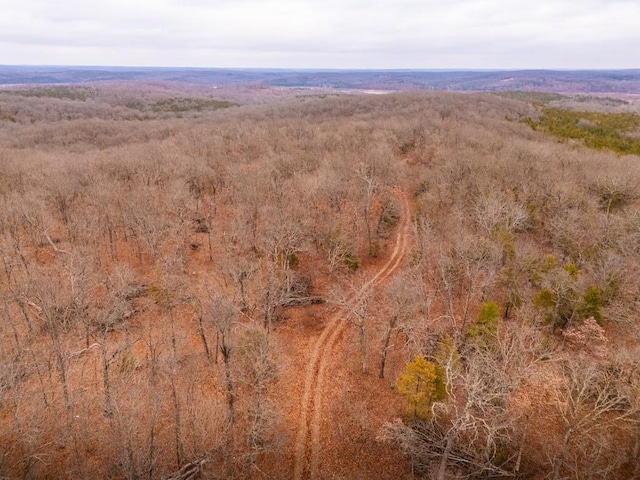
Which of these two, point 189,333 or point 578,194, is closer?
point 189,333

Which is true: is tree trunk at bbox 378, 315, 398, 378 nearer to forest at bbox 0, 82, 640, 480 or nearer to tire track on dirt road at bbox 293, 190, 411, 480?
forest at bbox 0, 82, 640, 480

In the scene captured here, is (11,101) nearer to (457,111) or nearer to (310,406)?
(457,111)

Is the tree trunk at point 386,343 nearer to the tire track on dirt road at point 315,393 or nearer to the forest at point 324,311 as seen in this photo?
the forest at point 324,311

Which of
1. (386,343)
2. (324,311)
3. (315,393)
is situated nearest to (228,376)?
(315,393)

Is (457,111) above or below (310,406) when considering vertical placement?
above

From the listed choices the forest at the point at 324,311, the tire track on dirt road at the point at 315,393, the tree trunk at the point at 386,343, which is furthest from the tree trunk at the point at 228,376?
the tree trunk at the point at 386,343

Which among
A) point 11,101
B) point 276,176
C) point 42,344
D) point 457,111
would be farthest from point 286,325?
point 11,101
